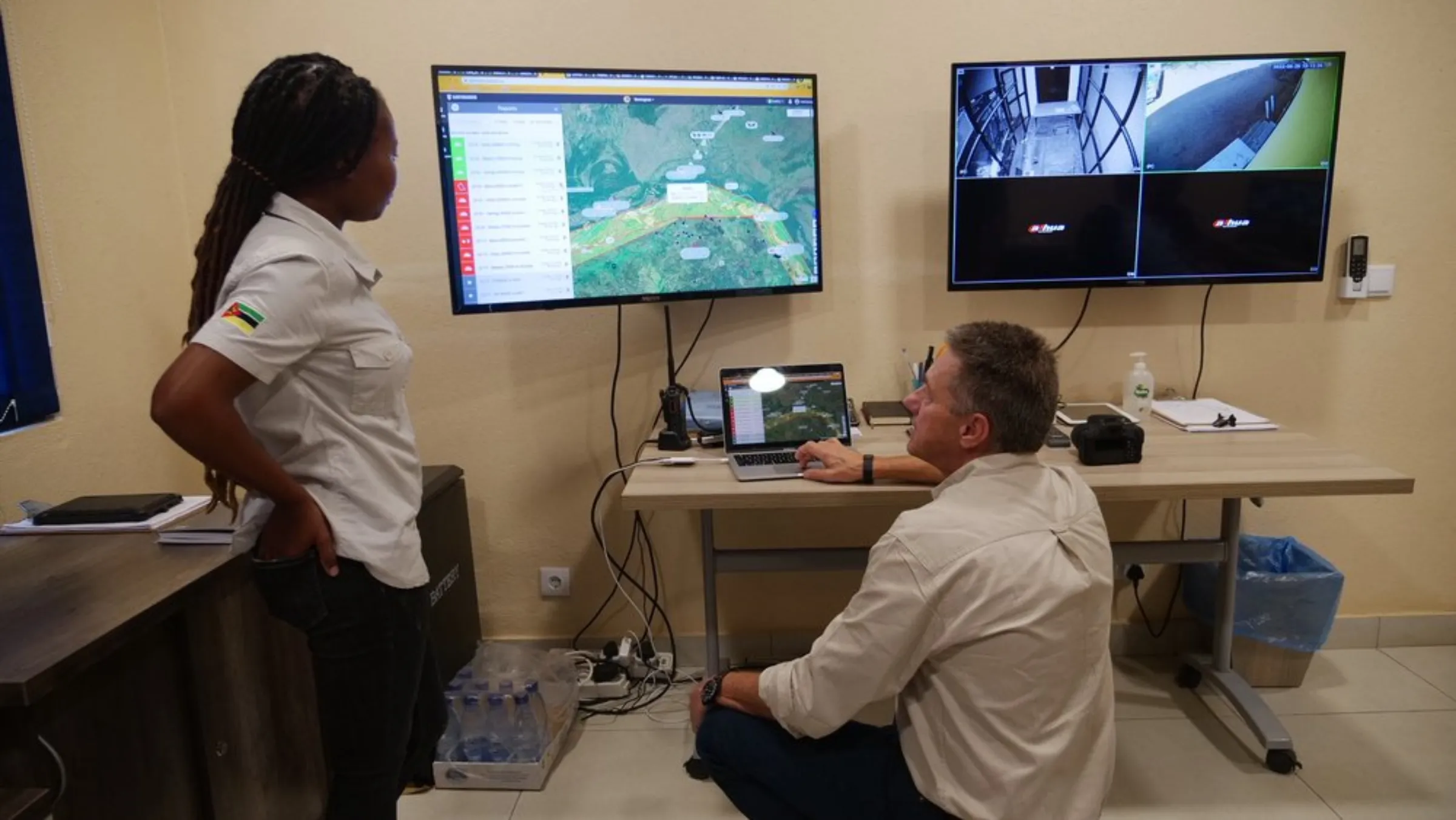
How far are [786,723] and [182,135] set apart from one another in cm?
232

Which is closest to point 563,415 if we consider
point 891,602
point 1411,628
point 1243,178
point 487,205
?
point 487,205

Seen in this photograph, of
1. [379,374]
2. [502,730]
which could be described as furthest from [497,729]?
[379,374]

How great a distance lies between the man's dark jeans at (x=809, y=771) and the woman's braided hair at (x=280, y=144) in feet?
2.91

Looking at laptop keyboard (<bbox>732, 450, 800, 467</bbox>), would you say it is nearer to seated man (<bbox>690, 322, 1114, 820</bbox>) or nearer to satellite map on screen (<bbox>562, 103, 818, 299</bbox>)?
satellite map on screen (<bbox>562, 103, 818, 299</bbox>)

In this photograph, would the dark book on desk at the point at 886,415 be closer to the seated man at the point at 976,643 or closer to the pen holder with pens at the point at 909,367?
the pen holder with pens at the point at 909,367

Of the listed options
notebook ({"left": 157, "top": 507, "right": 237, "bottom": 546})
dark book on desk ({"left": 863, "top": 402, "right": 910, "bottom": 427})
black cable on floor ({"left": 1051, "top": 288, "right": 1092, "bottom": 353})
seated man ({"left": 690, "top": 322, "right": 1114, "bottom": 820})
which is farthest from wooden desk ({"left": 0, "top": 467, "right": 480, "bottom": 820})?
black cable on floor ({"left": 1051, "top": 288, "right": 1092, "bottom": 353})

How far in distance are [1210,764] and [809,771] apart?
1395 mm

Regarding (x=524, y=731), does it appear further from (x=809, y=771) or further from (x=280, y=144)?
(x=280, y=144)

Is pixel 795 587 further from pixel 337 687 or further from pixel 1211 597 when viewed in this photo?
pixel 337 687

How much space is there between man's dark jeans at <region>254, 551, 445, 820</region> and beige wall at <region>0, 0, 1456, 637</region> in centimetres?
124

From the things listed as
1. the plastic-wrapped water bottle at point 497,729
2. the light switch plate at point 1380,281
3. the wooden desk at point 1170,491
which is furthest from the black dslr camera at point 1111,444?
the plastic-wrapped water bottle at point 497,729

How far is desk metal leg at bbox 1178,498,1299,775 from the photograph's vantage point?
7.22 feet

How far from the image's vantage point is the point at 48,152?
2.02 m

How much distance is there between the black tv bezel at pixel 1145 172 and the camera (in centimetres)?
→ 226
